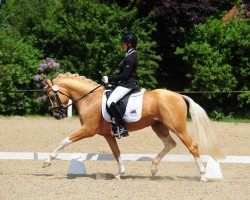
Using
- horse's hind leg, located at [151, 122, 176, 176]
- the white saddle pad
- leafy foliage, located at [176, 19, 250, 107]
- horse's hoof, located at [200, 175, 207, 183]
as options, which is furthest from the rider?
leafy foliage, located at [176, 19, 250, 107]

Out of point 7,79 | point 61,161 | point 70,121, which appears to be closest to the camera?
point 61,161

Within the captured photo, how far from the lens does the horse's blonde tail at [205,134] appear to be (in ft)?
24.8

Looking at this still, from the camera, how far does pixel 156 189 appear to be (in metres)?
6.61

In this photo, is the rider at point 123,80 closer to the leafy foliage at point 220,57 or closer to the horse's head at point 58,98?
the horse's head at point 58,98

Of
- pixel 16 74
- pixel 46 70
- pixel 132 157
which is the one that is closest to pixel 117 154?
pixel 132 157

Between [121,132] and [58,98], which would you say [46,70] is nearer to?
[58,98]

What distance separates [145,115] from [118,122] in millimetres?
394

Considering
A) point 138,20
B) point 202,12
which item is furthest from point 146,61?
point 202,12

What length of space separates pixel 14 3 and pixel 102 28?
6.82 meters

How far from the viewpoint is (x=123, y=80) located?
748 cm

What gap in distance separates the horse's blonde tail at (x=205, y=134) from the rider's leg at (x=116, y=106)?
39.0 inches

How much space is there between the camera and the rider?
24.3 feet

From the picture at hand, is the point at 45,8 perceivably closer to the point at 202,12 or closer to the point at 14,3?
the point at 14,3

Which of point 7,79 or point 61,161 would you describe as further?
point 7,79
